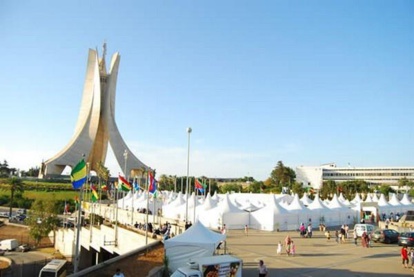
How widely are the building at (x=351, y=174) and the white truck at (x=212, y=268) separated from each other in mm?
133799

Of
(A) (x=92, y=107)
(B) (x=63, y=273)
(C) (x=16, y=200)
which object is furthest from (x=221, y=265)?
(A) (x=92, y=107)

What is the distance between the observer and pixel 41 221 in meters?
43.0

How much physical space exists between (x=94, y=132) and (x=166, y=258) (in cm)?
7458

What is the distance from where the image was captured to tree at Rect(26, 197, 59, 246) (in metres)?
41.8

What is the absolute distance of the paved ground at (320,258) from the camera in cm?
1549

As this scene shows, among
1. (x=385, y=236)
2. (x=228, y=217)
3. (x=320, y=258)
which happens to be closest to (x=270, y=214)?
(x=228, y=217)

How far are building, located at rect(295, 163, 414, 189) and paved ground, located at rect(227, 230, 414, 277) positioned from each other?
122 m

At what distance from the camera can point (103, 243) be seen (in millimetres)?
28844

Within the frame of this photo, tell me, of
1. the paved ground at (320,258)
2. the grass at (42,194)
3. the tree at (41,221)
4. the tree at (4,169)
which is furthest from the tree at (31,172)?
the paved ground at (320,258)

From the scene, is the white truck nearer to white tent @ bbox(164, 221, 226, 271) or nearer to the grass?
white tent @ bbox(164, 221, 226, 271)

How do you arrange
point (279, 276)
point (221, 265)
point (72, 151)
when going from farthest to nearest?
point (72, 151) → point (279, 276) → point (221, 265)

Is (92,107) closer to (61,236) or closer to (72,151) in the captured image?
(72,151)

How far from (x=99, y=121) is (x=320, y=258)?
77.3 metres

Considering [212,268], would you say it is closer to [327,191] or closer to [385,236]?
[385,236]
